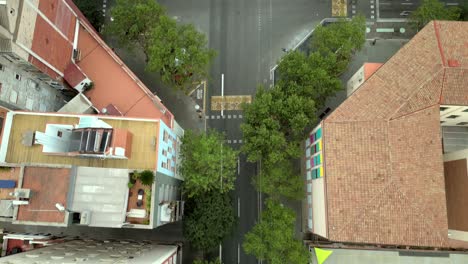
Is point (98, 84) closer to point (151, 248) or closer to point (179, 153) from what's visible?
point (179, 153)

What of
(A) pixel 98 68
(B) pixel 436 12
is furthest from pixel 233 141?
(B) pixel 436 12

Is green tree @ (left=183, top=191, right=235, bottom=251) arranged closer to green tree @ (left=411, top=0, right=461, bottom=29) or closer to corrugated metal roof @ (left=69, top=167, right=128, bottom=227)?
corrugated metal roof @ (left=69, top=167, right=128, bottom=227)

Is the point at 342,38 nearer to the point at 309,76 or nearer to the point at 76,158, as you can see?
the point at 309,76

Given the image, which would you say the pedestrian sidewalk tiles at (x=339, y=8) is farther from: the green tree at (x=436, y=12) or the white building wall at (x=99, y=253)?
the white building wall at (x=99, y=253)

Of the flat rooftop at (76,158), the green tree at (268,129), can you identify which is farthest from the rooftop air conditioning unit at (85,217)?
the green tree at (268,129)

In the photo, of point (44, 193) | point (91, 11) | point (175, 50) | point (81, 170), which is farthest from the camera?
point (91, 11)

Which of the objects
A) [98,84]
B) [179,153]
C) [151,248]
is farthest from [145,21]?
[151,248]

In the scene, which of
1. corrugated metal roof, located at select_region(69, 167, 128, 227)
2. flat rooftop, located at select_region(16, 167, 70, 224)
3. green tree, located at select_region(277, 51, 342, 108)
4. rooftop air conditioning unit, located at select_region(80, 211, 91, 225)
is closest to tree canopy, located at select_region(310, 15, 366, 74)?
green tree, located at select_region(277, 51, 342, 108)
